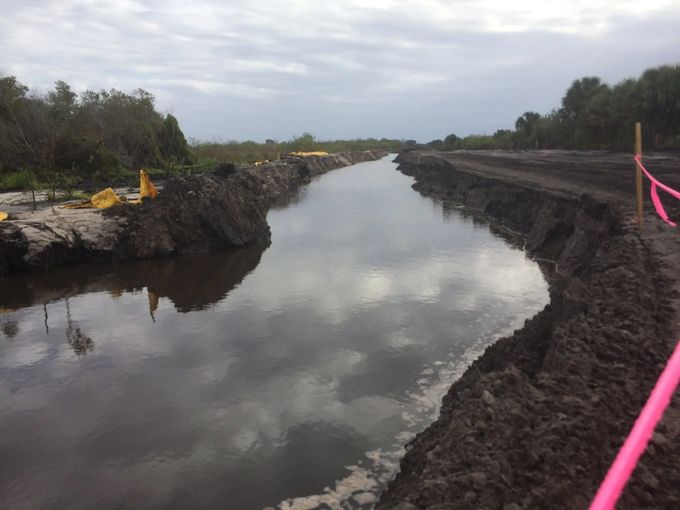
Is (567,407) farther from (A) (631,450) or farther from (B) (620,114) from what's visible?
(B) (620,114)

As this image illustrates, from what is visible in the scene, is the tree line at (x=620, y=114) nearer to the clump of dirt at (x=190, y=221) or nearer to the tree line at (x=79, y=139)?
the clump of dirt at (x=190, y=221)

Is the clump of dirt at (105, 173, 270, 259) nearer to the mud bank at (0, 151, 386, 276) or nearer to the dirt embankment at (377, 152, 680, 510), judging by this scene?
the mud bank at (0, 151, 386, 276)

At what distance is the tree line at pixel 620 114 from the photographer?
3341cm

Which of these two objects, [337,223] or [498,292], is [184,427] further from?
[337,223]

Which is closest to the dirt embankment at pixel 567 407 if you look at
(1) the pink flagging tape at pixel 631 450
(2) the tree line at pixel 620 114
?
(1) the pink flagging tape at pixel 631 450

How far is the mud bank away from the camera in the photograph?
14.9 metres

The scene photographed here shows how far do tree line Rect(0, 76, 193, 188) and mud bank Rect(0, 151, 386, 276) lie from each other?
8.94 metres

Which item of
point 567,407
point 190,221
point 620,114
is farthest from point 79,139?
point 620,114

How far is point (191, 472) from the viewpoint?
226 inches

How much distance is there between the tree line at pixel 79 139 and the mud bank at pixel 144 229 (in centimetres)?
894

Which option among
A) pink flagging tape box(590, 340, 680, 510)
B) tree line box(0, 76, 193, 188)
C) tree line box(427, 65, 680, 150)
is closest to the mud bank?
tree line box(0, 76, 193, 188)

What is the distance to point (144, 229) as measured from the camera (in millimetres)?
16797

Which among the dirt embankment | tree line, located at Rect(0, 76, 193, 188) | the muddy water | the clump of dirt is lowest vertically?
the muddy water

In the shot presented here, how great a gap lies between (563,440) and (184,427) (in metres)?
4.95
